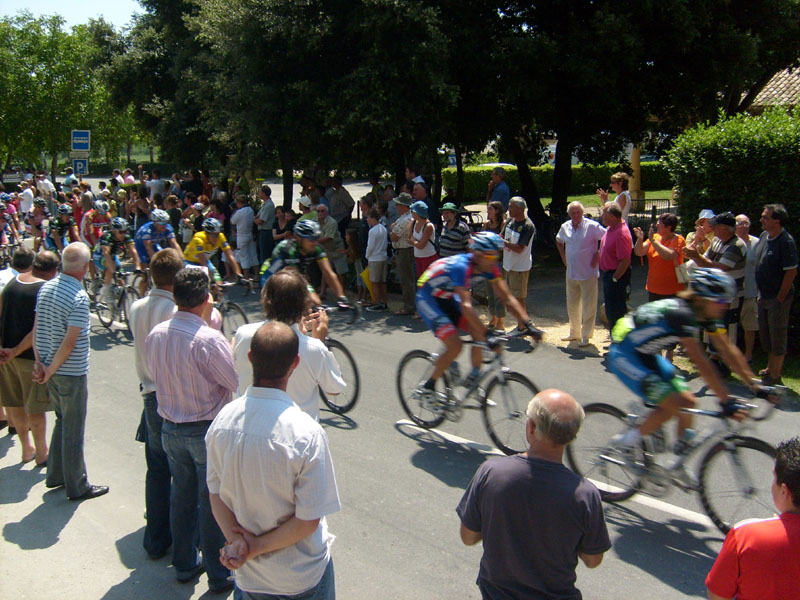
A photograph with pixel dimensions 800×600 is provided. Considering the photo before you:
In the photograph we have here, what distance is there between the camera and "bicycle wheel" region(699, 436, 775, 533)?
16.0 ft

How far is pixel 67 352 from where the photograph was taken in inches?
210

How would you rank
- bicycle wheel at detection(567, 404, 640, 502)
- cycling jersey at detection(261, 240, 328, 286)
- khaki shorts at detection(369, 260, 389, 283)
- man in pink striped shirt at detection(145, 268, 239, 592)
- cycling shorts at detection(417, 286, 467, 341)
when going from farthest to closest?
1. khaki shorts at detection(369, 260, 389, 283)
2. cycling jersey at detection(261, 240, 328, 286)
3. cycling shorts at detection(417, 286, 467, 341)
4. bicycle wheel at detection(567, 404, 640, 502)
5. man in pink striped shirt at detection(145, 268, 239, 592)

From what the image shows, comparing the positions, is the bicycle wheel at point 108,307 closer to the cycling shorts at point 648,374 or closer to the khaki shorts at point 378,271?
the khaki shorts at point 378,271

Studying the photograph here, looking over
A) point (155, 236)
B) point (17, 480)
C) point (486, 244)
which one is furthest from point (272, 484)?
point (155, 236)

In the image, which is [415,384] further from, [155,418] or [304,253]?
[155,418]

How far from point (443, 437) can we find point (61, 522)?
3.39m

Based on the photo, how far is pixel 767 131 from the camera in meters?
9.45

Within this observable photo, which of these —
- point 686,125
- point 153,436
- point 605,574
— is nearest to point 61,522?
point 153,436

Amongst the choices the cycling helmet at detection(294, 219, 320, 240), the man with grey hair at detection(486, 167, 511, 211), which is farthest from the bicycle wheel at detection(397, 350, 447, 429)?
the man with grey hair at detection(486, 167, 511, 211)

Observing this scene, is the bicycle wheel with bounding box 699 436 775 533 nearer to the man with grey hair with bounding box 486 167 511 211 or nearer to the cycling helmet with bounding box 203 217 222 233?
the cycling helmet with bounding box 203 217 222 233

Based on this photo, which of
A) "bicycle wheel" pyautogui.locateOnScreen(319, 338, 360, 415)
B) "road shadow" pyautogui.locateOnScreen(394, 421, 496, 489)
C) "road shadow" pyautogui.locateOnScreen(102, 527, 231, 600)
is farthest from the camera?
"bicycle wheel" pyautogui.locateOnScreen(319, 338, 360, 415)

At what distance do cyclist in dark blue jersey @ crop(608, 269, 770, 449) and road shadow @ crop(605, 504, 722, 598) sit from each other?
0.61 meters

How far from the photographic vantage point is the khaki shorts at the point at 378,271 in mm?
12383

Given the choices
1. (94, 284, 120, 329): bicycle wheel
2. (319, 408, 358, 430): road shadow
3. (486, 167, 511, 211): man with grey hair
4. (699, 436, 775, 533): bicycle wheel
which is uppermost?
(486, 167, 511, 211): man with grey hair
